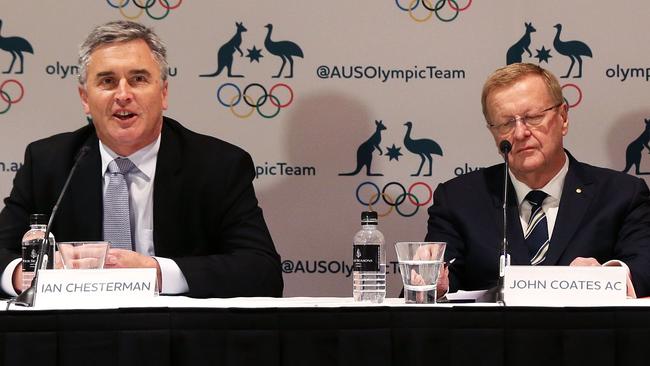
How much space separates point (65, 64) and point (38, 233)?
1756 millimetres

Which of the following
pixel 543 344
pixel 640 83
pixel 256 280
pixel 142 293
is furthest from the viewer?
pixel 640 83

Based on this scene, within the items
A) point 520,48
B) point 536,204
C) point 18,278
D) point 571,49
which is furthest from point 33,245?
point 571,49

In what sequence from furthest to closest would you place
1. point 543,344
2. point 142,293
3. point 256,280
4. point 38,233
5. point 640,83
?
point 640,83 < point 256,280 < point 38,233 < point 142,293 < point 543,344

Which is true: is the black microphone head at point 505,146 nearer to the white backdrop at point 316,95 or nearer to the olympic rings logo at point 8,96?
the white backdrop at point 316,95

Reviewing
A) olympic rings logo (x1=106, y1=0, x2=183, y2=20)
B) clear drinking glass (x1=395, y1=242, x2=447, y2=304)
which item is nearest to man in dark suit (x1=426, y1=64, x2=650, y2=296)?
clear drinking glass (x1=395, y1=242, x2=447, y2=304)

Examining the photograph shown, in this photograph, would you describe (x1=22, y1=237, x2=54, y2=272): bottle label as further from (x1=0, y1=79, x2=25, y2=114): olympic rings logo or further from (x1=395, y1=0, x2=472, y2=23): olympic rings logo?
(x1=395, y1=0, x2=472, y2=23): olympic rings logo

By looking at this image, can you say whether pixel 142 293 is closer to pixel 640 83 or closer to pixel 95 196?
pixel 95 196

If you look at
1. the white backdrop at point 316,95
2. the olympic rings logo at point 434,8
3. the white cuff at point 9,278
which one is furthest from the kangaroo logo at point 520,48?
the white cuff at point 9,278

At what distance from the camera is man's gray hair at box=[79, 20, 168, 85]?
3.41 m

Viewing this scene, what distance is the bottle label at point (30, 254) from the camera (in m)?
2.75

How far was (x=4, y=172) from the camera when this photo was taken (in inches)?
171

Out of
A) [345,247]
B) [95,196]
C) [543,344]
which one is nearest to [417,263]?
[543,344]

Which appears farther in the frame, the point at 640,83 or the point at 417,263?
the point at 640,83

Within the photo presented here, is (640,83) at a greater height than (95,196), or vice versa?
(640,83)
